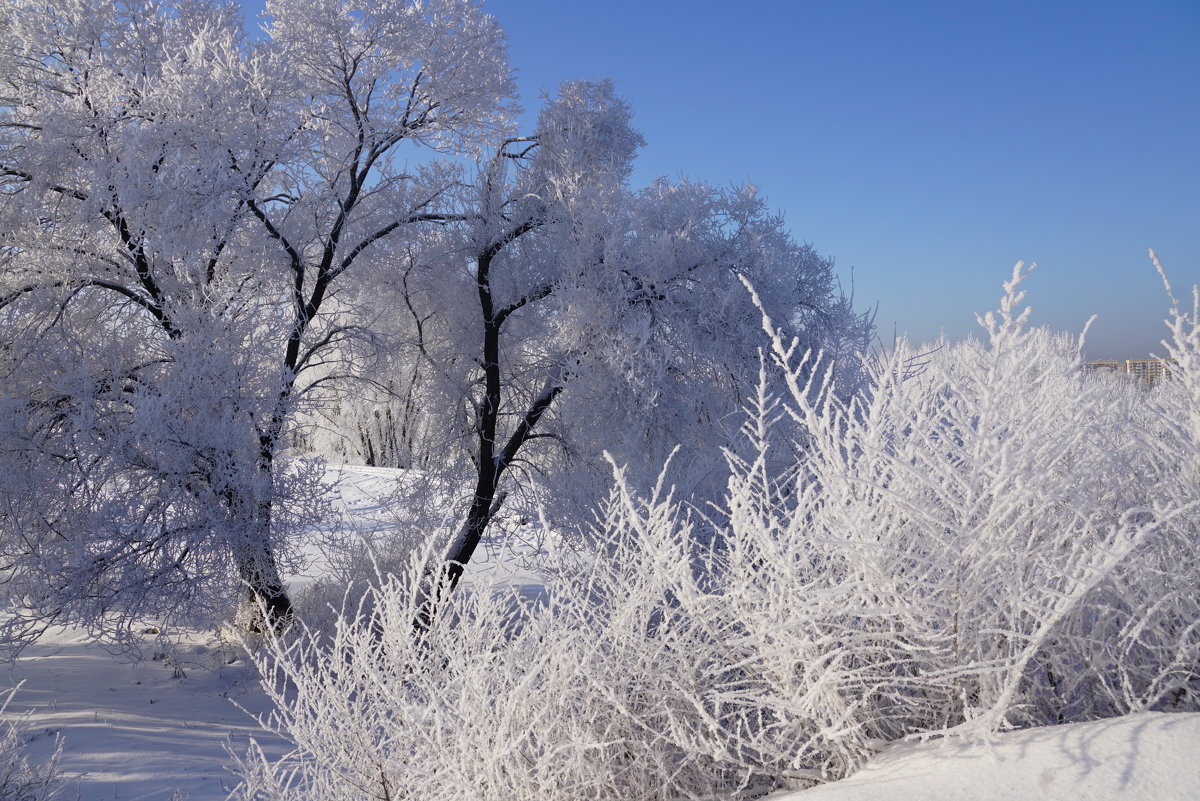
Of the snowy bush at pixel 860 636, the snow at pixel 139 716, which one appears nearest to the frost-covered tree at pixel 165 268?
the snow at pixel 139 716

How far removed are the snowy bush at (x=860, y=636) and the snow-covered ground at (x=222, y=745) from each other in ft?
0.42

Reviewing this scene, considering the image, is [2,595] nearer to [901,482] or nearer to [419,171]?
[419,171]

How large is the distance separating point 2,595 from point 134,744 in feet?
12.0

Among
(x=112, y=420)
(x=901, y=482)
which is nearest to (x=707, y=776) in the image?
(x=901, y=482)

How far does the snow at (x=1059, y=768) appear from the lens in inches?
69.5

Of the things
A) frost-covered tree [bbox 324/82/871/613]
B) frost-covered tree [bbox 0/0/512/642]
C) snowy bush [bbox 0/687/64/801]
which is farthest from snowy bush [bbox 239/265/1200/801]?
frost-covered tree [bbox 0/0/512/642]

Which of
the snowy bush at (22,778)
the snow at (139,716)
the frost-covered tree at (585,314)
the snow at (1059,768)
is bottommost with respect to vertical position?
the snow at (139,716)

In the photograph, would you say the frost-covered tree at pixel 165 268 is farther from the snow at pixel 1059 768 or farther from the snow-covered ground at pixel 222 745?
the snow at pixel 1059 768

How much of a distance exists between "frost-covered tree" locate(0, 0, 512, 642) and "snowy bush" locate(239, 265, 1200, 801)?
4399 millimetres

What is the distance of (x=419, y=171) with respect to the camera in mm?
9805

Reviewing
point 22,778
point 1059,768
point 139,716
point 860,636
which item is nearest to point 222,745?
point 22,778

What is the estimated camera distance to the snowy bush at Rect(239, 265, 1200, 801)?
2143 millimetres

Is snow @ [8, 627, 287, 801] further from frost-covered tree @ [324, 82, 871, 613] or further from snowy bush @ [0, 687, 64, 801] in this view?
frost-covered tree @ [324, 82, 871, 613]

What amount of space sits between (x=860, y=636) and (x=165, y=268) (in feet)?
25.8
